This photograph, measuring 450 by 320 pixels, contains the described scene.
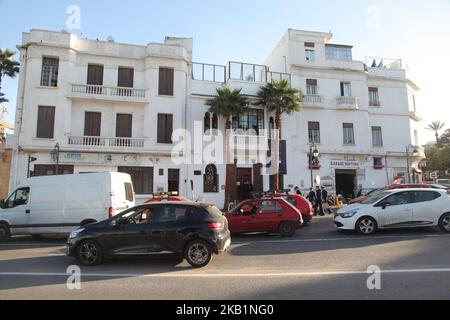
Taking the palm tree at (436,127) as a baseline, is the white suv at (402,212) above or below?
below

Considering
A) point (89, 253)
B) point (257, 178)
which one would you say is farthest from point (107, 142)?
point (89, 253)

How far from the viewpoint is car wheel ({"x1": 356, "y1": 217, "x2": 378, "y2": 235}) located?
1099 centimetres

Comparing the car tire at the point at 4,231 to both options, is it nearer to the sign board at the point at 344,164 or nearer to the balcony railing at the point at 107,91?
the balcony railing at the point at 107,91

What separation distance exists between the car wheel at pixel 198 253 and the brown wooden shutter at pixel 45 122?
18.7 metres

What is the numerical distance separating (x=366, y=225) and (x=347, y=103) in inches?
763

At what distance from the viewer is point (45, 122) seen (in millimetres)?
21547

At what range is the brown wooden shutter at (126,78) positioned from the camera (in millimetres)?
23453

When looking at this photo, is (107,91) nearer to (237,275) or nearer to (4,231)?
(4,231)

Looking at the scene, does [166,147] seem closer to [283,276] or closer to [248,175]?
[248,175]

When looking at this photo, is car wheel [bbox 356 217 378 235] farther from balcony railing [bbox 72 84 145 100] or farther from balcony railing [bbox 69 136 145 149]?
balcony railing [bbox 72 84 145 100]

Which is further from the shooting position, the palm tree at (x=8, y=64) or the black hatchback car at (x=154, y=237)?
the palm tree at (x=8, y=64)

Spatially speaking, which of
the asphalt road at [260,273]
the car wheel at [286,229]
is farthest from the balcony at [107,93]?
the car wheel at [286,229]

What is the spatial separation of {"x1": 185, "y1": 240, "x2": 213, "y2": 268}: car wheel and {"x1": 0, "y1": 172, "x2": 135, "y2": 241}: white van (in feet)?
16.2

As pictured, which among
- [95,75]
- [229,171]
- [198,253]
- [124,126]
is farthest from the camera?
[229,171]
